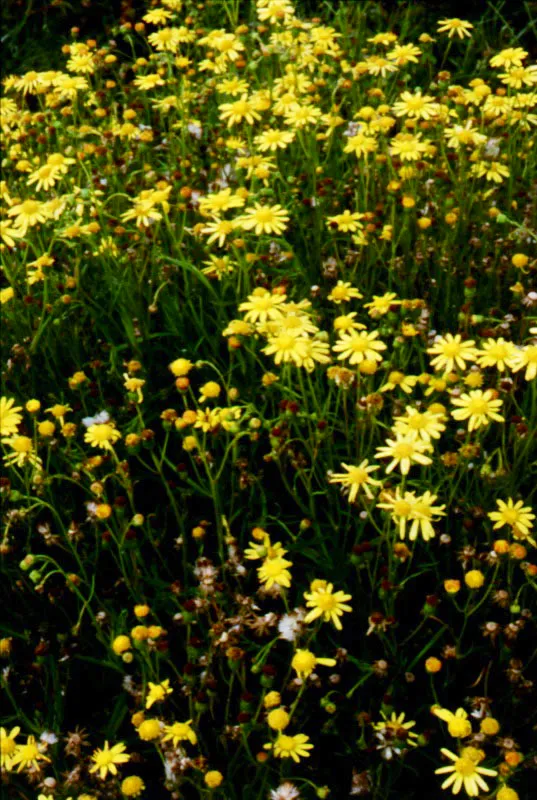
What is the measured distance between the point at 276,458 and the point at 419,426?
0.33 metres

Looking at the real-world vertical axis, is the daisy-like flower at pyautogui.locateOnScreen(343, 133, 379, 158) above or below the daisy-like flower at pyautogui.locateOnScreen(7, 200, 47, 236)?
below

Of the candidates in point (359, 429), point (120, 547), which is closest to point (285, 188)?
point (359, 429)

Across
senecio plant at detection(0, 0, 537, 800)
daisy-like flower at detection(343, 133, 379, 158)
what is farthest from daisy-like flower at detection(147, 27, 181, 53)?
daisy-like flower at detection(343, 133, 379, 158)

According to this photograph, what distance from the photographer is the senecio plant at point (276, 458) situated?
72.8 inches

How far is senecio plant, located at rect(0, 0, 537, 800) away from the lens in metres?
1.85

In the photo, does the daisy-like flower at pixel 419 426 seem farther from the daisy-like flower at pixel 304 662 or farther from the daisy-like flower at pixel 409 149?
the daisy-like flower at pixel 409 149

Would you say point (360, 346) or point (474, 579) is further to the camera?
point (360, 346)

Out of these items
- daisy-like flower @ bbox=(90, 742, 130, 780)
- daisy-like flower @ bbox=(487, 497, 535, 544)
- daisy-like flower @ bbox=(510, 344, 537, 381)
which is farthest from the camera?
daisy-like flower @ bbox=(510, 344, 537, 381)

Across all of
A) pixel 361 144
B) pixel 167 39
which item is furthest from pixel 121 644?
pixel 167 39

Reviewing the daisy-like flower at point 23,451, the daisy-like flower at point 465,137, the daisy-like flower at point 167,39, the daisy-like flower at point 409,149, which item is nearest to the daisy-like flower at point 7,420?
the daisy-like flower at point 23,451

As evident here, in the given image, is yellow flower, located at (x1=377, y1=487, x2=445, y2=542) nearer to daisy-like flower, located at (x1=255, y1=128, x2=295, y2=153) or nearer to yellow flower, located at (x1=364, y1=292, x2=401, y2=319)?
yellow flower, located at (x1=364, y1=292, x2=401, y2=319)

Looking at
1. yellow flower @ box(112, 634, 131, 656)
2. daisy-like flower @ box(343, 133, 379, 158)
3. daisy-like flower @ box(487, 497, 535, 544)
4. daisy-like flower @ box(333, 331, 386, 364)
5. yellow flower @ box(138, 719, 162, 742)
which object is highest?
daisy-like flower @ box(343, 133, 379, 158)

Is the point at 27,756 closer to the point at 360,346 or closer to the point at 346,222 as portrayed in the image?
the point at 360,346

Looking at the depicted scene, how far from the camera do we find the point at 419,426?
6.48 ft
